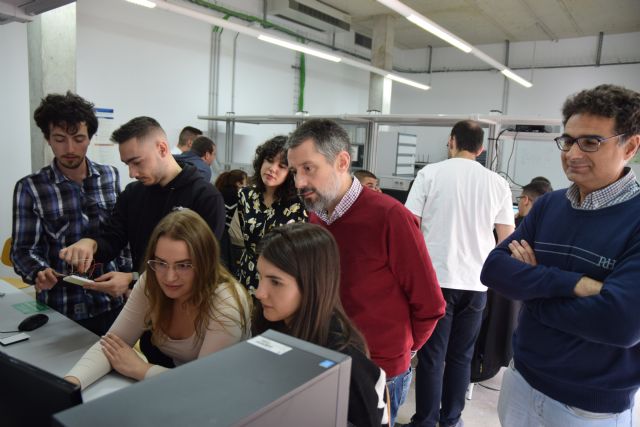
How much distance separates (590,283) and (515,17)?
748 cm

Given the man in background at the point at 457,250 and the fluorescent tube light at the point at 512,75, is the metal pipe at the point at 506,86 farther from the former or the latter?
the man in background at the point at 457,250

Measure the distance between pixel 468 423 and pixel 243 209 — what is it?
5.68ft

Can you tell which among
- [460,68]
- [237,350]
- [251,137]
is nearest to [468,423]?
[237,350]

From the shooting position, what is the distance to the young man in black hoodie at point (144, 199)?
1.70 meters

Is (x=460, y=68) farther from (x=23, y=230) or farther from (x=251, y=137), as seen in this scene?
(x=23, y=230)

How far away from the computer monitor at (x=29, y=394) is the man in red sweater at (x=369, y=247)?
891 mm

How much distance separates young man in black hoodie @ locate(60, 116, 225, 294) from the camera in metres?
1.70

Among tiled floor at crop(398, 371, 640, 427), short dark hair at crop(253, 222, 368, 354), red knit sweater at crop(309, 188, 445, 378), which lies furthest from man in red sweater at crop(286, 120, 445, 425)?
tiled floor at crop(398, 371, 640, 427)

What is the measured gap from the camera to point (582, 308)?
109cm

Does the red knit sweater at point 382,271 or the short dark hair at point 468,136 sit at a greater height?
the short dark hair at point 468,136

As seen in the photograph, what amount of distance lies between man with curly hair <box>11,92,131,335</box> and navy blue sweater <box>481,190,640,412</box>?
1621 mm

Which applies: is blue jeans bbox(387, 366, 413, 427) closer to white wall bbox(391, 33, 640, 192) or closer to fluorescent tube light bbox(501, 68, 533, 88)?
white wall bbox(391, 33, 640, 192)

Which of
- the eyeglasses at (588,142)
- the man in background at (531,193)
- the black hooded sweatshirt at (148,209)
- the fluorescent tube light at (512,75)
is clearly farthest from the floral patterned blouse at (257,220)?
the fluorescent tube light at (512,75)

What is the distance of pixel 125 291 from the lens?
1.65 meters
